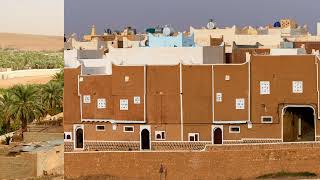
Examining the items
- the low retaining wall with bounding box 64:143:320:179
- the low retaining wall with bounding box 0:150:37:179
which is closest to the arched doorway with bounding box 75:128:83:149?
the low retaining wall with bounding box 64:143:320:179

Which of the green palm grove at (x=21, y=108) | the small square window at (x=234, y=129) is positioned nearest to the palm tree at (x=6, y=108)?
the green palm grove at (x=21, y=108)

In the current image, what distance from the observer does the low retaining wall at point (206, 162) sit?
1236cm

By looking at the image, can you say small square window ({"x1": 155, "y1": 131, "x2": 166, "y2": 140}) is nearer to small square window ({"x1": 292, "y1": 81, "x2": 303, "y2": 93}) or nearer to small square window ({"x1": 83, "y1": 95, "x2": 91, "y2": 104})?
small square window ({"x1": 83, "y1": 95, "x2": 91, "y2": 104})

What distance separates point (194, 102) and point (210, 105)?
1.12 ft

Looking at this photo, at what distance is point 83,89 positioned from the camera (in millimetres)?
14805

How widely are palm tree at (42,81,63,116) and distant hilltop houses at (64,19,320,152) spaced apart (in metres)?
1.06

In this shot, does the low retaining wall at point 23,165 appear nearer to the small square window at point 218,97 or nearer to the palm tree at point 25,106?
the palm tree at point 25,106

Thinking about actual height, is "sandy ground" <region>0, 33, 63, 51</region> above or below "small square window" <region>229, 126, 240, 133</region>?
above

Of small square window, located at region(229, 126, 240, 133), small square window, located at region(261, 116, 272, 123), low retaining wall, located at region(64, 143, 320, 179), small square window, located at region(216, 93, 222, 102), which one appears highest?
small square window, located at region(216, 93, 222, 102)

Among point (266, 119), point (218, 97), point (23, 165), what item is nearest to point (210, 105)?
point (218, 97)

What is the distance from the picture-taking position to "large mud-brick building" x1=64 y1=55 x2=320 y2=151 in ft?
45.1

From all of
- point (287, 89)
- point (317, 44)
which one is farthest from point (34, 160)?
point (317, 44)

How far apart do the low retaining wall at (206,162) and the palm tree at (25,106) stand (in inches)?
66.5

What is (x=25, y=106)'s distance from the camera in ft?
45.8
